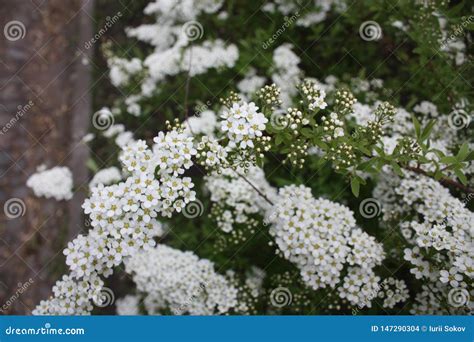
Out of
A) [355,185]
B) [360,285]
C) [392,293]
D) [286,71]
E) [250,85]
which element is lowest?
[360,285]

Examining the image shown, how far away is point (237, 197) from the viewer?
146 inches

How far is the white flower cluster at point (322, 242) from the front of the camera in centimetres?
308

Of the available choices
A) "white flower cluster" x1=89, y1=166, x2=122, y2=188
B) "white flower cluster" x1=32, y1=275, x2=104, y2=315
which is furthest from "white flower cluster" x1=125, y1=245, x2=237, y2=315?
"white flower cluster" x1=89, y1=166, x2=122, y2=188

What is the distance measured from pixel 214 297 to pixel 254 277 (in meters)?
0.45

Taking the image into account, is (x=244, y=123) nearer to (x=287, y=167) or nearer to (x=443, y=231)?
(x=443, y=231)

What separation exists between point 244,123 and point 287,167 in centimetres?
170

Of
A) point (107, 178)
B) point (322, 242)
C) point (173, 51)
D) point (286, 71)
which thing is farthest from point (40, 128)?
point (322, 242)

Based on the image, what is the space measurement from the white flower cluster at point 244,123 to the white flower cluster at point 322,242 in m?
0.69

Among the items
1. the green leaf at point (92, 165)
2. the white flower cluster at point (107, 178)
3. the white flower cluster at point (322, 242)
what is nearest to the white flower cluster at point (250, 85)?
the white flower cluster at point (107, 178)

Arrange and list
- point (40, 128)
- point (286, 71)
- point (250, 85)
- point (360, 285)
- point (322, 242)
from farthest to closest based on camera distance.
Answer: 1. point (40, 128)
2. point (250, 85)
3. point (286, 71)
4. point (360, 285)
5. point (322, 242)

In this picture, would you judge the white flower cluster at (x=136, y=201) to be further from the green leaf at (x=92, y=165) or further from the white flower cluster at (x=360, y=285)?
the green leaf at (x=92, y=165)

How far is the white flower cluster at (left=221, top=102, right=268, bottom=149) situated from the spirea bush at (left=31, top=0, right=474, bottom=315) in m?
0.01

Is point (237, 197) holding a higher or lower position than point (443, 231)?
lower
